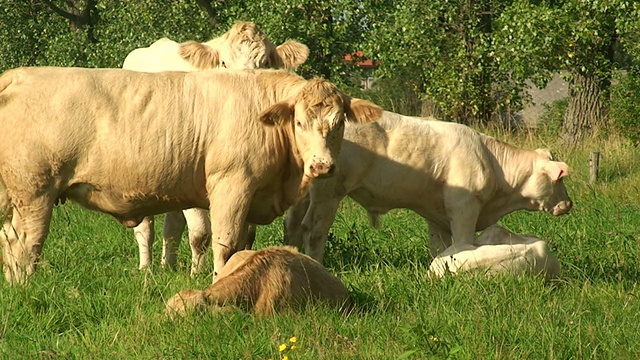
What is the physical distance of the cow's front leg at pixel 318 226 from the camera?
9523 mm

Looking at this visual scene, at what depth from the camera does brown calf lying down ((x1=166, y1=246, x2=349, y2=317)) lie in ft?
21.1

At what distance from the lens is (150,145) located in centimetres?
768

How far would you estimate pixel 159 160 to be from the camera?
770 centimetres

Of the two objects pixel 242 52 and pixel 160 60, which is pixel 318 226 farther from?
pixel 160 60

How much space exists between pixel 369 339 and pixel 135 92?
111 inches

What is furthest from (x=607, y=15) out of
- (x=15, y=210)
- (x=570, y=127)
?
(x=15, y=210)

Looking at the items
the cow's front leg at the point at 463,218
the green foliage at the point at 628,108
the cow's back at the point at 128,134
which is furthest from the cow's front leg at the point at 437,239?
the green foliage at the point at 628,108

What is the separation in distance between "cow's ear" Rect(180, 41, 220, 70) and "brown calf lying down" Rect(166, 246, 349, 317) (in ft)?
11.4

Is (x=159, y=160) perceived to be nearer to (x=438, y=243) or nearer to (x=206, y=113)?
(x=206, y=113)

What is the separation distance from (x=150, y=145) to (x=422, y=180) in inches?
116

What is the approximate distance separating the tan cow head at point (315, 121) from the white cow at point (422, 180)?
5.47 ft

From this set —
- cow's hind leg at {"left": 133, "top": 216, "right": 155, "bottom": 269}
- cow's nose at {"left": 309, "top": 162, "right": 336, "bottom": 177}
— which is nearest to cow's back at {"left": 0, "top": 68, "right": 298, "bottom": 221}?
cow's nose at {"left": 309, "top": 162, "right": 336, "bottom": 177}

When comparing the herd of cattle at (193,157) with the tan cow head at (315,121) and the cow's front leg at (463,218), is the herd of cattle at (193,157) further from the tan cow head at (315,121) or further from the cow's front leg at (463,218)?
the cow's front leg at (463,218)

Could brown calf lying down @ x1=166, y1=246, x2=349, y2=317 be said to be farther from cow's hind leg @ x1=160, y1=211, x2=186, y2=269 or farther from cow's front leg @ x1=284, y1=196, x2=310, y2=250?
cow's front leg @ x1=284, y1=196, x2=310, y2=250
